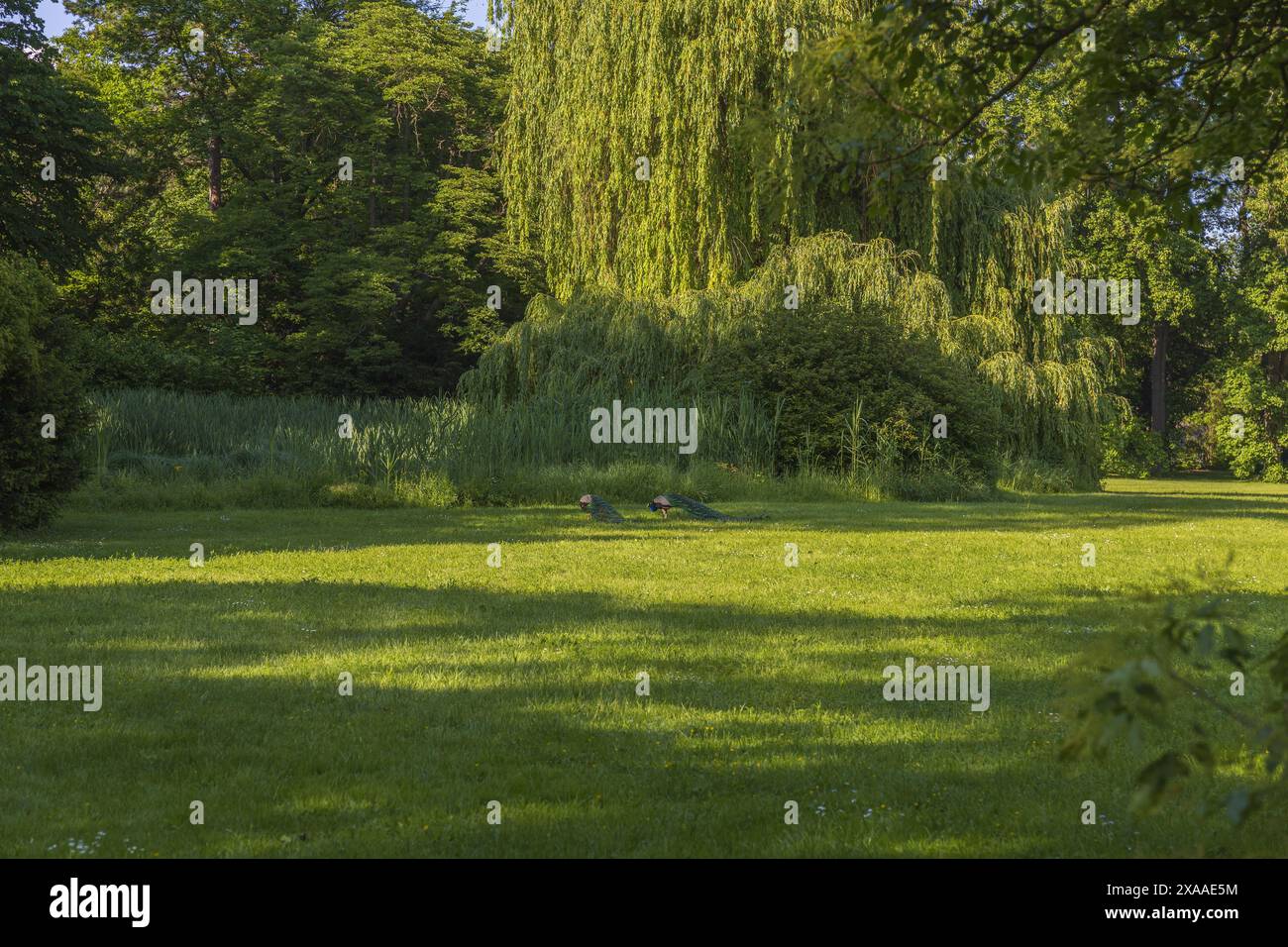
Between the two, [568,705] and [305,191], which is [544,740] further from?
[305,191]

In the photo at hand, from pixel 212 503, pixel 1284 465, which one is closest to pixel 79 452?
pixel 212 503

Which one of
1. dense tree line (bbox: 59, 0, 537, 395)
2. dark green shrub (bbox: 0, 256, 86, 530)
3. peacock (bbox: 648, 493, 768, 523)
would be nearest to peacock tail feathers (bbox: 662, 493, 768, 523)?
peacock (bbox: 648, 493, 768, 523)

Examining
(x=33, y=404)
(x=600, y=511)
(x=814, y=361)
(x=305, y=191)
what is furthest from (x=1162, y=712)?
(x=305, y=191)

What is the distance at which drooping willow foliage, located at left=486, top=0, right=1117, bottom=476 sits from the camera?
84.3ft

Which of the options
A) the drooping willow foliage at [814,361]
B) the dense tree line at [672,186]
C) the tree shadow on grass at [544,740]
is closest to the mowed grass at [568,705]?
the tree shadow on grass at [544,740]

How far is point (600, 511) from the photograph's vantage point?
1711 centimetres

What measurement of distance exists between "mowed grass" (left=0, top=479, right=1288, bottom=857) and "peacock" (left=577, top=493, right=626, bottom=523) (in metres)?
3.18

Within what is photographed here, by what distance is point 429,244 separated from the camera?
4081 cm

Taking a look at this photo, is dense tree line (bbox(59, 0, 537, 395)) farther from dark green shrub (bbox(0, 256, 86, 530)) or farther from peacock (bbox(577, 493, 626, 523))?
dark green shrub (bbox(0, 256, 86, 530))

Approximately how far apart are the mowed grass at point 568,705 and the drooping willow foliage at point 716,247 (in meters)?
12.7

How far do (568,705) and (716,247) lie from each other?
2237 cm

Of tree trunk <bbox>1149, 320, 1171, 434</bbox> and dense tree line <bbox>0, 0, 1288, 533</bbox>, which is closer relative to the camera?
dense tree line <bbox>0, 0, 1288, 533</bbox>

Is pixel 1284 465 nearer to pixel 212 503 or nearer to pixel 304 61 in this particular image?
pixel 304 61
